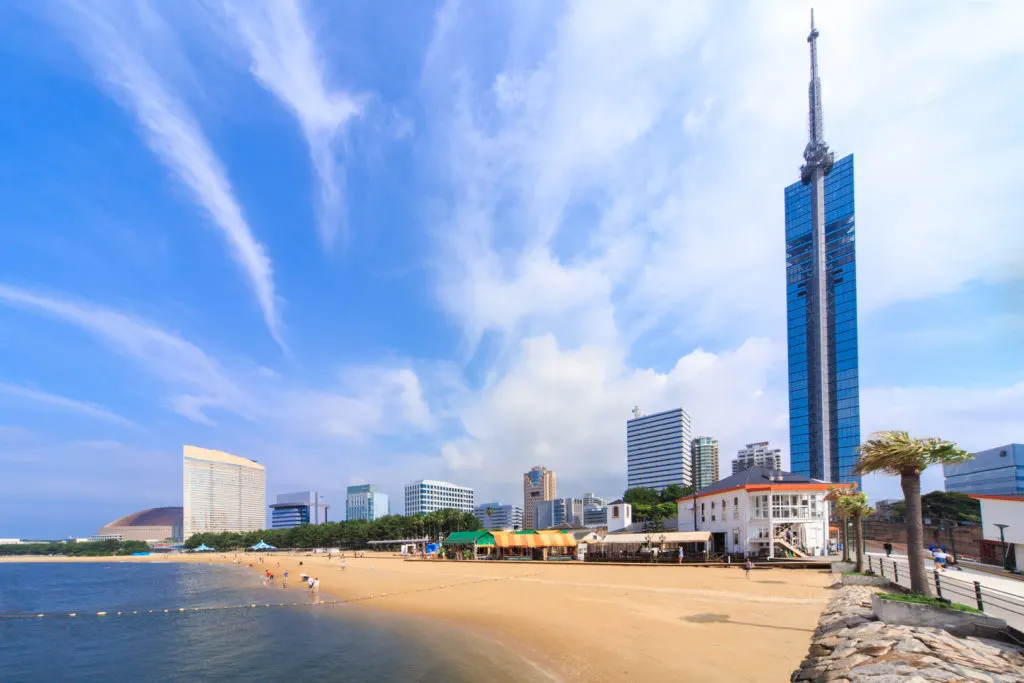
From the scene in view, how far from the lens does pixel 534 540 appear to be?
65375 millimetres

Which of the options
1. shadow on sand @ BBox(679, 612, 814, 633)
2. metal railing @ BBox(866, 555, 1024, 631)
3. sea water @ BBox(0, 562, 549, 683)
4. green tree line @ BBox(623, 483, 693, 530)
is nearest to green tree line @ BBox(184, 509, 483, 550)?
green tree line @ BBox(623, 483, 693, 530)

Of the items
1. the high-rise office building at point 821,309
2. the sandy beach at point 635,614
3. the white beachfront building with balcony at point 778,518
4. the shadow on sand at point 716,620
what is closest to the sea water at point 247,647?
the sandy beach at point 635,614

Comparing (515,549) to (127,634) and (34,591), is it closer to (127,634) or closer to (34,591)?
(127,634)

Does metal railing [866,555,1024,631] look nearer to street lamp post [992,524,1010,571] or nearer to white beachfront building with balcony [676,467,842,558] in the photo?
street lamp post [992,524,1010,571]

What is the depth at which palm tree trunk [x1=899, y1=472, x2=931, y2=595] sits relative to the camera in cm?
1562

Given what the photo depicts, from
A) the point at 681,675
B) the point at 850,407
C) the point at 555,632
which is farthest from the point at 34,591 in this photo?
the point at 850,407

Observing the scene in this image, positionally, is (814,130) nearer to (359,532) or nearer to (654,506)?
(654,506)

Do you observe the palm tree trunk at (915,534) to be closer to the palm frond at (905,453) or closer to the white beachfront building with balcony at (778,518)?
the palm frond at (905,453)

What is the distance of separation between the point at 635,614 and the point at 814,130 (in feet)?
606

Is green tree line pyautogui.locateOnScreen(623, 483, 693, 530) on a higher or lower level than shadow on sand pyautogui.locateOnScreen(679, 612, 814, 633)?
lower

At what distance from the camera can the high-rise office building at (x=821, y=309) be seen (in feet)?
462

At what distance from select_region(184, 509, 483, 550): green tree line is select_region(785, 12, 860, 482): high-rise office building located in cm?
9327

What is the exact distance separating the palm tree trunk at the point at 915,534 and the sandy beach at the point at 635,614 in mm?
3808

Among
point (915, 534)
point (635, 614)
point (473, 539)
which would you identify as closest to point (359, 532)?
point (473, 539)
